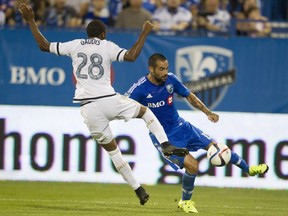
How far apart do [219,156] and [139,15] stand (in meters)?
6.74

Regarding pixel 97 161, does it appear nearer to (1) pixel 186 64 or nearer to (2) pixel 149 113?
(1) pixel 186 64

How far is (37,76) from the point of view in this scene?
19000 mm

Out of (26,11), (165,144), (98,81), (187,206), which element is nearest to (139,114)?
(165,144)

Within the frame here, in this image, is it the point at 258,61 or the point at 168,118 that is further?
the point at 258,61

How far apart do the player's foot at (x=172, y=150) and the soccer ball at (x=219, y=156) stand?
93cm

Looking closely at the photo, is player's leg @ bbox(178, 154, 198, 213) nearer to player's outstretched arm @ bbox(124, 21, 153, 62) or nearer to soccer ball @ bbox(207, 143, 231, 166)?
soccer ball @ bbox(207, 143, 231, 166)

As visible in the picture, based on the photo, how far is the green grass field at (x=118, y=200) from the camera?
13.2 metres

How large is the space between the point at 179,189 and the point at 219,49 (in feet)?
10.00

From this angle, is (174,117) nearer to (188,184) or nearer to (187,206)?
(188,184)

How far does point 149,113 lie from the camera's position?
12914mm

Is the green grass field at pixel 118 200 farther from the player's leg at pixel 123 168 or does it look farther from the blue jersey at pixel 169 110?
the blue jersey at pixel 169 110

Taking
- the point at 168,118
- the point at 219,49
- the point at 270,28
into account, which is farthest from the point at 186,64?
the point at 168,118

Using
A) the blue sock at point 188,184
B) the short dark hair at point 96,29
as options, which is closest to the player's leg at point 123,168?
the blue sock at point 188,184

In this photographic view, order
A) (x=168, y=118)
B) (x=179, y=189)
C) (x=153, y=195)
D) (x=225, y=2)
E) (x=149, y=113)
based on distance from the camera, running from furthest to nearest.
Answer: (x=225, y=2)
(x=179, y=189)
(x=153, y=195)
(x=168, y=118)
(x=149, y=113)
